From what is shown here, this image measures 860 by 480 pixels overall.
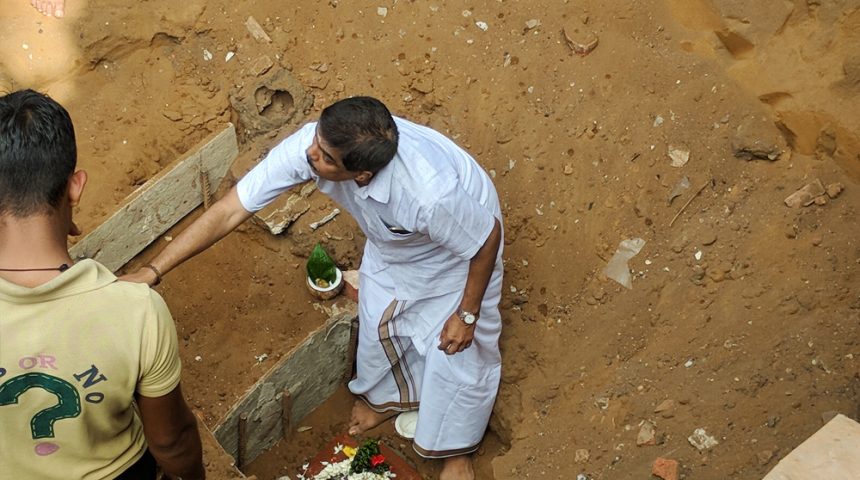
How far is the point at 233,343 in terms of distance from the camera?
14.8ft

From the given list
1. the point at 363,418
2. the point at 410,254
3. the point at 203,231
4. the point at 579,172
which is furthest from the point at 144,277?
the point at 579,172

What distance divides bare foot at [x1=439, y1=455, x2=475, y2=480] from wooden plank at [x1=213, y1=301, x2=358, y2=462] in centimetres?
75

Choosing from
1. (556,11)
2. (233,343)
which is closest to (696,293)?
(556,11)

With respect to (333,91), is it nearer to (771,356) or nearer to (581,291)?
(581,291)

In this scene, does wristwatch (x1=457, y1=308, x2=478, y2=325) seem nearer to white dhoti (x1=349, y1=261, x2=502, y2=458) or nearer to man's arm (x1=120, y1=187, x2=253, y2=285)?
white dhoti (x1=349, y1=261, x2=502, y2=458)

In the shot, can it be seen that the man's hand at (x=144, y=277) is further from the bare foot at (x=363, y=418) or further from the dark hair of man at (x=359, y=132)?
the bare foot at (x=363, y=418)

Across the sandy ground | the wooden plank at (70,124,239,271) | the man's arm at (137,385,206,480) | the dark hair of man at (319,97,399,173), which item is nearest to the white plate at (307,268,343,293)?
the sandy ground

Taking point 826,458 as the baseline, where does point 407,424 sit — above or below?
below

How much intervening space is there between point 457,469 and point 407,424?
37 cm

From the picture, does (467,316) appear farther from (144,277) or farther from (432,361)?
(144,277)

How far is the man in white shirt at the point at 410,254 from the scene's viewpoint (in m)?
3.02

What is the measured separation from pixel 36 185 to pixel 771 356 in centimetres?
288

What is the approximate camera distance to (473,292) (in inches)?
133

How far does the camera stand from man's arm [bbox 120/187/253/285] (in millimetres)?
3068
